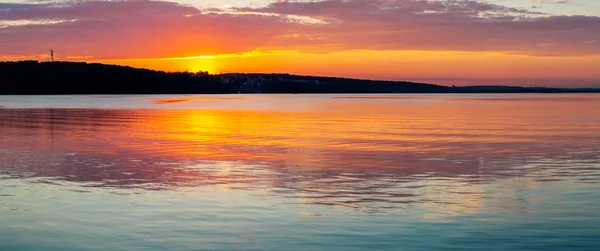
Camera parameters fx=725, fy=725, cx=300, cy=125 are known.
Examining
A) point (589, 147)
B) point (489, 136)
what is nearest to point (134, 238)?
point (589, 147)

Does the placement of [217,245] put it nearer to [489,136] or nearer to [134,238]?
[134,238]

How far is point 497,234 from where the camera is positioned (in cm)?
1297

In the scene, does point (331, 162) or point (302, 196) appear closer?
point (302, 196)

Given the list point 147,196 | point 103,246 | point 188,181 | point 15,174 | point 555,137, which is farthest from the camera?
point 555,137

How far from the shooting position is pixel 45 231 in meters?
13.5

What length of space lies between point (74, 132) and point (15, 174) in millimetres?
19127

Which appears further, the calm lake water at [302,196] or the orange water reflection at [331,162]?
the orange water reflection at [331,162]

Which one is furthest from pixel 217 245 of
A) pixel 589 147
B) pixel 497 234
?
pixel 589 147

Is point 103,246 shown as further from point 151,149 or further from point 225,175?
point 151,149

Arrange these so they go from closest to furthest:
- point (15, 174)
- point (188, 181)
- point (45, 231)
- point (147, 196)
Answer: point (45, 231) → point (147, 196) → point (188, 181) → point (15, 174)

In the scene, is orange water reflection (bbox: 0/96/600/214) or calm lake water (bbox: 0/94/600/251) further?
orange water reflection (bbox: 0/96/600/214)

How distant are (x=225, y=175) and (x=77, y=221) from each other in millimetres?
6998

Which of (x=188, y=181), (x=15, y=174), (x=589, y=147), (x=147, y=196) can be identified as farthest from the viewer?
(x=589, y=147)

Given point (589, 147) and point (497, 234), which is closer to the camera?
point (497, 234)
